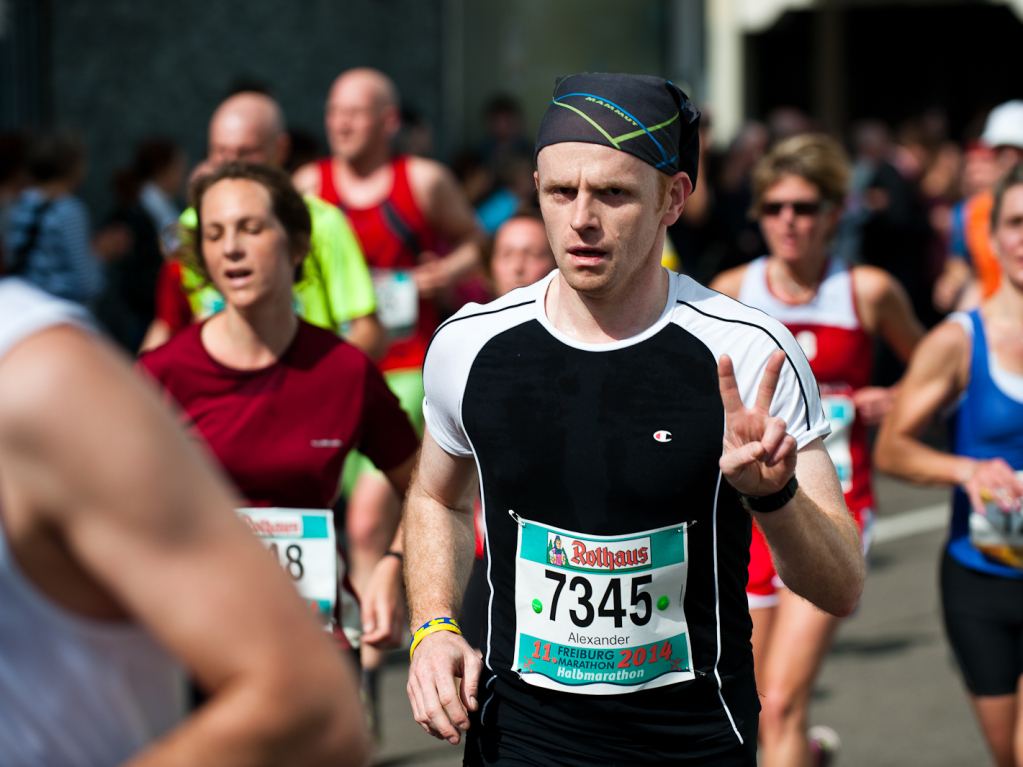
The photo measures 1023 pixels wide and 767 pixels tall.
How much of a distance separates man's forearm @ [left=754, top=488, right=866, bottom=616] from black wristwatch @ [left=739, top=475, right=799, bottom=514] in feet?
0.03

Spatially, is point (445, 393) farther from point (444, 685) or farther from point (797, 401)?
point (797, 401)

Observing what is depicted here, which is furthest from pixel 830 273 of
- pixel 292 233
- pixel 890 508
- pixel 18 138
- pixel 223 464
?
pixel 18 138

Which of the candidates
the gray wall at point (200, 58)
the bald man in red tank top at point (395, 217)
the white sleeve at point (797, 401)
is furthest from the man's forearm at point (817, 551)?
the gray wall at point (200, 58)

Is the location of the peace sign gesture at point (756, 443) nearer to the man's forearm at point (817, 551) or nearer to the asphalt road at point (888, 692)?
the man's forearm at point (817, 551)

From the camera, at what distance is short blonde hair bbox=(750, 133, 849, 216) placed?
464 centimetres

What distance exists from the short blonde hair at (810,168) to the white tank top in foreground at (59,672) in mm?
3704

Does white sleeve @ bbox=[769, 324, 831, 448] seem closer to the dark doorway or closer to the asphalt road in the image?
the asphalt road

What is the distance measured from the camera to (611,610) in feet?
8.03

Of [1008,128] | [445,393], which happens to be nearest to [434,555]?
[445,393]

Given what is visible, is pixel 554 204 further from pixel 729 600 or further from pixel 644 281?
pixel 729 600

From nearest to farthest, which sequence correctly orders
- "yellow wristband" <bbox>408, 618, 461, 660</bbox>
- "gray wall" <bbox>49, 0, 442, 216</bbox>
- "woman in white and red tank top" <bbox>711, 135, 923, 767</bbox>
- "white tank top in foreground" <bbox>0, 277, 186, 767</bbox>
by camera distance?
"white tank top in foreground" <bbox>0, 277, 186, 767</bbox> → "yellow wristband" <bbox>408, 618, 461, 660</bbox> → "woman in white and red tank top" <bbox>711, 135, 923, 767</bbox> → "gray wall" <bbox>49, 0, 442, 216</bbox>

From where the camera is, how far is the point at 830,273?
4.65 meters

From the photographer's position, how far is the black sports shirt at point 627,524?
239 centimetres

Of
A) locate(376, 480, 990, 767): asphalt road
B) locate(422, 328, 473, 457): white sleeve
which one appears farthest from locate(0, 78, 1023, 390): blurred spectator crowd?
locate(422, 328, 473, 457): white sleeve
